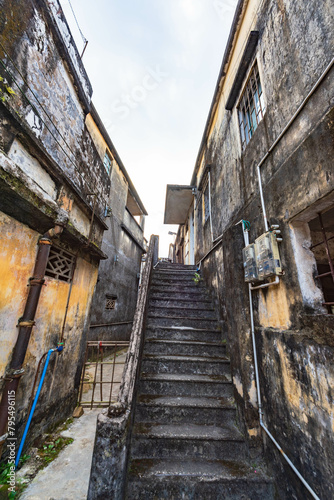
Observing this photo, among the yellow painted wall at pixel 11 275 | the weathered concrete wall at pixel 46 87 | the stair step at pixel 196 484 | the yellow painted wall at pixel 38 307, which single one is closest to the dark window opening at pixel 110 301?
the yellow painted wall at pixel 38 307

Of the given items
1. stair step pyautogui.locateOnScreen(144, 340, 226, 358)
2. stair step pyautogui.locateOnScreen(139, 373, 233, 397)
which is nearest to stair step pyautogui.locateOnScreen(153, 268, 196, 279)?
stair step pyautogui.locateOnScreen(144, 340, 226, 358)

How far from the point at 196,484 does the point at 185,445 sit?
1.44 ft

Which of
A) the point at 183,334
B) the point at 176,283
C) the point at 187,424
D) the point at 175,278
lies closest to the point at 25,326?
the point at 187,424

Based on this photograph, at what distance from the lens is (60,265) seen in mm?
4090

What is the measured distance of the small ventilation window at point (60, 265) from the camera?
383 centimetres

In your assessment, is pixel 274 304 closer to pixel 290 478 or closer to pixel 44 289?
pixel 290 478

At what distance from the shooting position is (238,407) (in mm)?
3281

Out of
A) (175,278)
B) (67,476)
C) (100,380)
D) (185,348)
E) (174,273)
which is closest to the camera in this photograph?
(67,476)

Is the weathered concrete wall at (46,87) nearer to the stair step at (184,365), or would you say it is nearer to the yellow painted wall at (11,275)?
the yellow painted wall at (11,275)

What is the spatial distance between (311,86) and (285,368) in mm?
3326

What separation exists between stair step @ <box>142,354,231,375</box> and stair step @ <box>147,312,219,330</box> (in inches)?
41.5

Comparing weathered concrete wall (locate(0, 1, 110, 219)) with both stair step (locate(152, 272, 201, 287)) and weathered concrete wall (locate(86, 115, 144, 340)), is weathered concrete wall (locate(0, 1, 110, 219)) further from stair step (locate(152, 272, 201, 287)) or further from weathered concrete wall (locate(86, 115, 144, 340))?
weathered concrete wall (locate(86, 115, 144, 340))

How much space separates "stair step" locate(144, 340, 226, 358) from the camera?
14.2 feet

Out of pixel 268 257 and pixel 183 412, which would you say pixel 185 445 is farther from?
pixel 268 257
